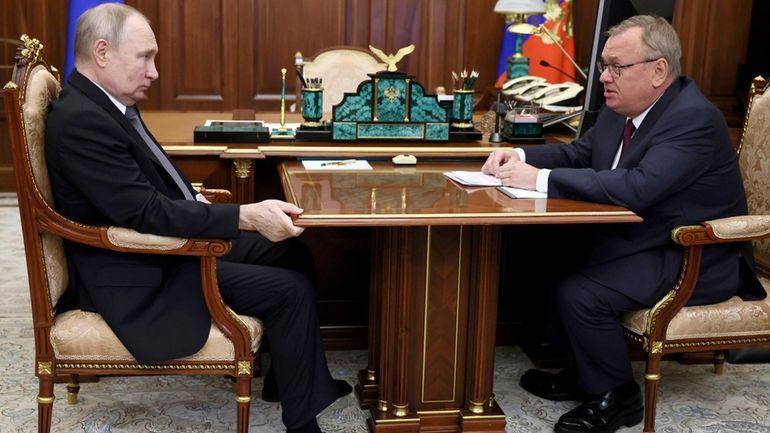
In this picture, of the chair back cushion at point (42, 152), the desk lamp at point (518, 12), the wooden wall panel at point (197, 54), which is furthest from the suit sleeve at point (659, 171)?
the wooden wall panel at point (197, 54)

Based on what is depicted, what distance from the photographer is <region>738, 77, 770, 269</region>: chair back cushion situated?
3.08 m

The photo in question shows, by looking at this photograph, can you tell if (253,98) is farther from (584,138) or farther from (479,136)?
(584,138)

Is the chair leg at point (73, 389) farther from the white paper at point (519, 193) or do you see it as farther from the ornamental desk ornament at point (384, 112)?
the white paper at point (519, 193)

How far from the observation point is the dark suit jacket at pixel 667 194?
105 inches

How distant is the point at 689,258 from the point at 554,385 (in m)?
0.70

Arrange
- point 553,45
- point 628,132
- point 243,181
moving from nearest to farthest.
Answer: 1. point 628,132
2. point 243,181
3. point 553,45

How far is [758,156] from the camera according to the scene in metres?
3.11

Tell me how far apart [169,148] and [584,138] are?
4.81 feet

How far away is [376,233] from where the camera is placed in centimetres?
278

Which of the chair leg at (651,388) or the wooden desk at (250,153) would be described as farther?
the wooden desk at (250,153)

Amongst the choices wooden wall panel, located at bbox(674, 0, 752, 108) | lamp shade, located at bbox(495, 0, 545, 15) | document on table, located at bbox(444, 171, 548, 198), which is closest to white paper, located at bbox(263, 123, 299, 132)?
document on table, located at bbox(444, 171, 548, 198)

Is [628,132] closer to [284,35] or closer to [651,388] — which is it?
[651,388]

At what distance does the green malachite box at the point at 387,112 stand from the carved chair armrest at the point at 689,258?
1.11 m

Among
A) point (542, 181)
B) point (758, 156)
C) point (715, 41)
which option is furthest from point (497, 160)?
point (715, 41)
